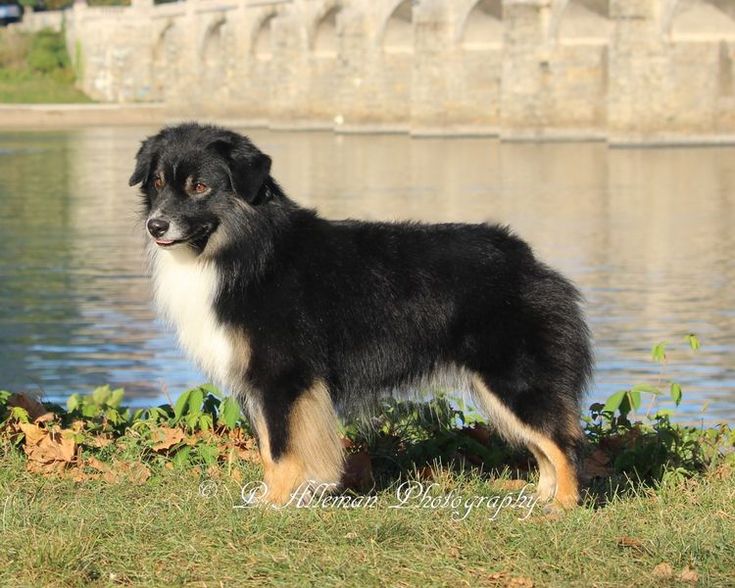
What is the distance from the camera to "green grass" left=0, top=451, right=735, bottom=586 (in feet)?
13.8

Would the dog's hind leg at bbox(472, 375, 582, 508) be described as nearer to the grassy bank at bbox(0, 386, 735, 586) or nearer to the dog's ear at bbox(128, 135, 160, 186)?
the grassy bank at bbox(0, 386, 735, 586)

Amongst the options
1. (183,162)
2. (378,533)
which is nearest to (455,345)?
(378,533)

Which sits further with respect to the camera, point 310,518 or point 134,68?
point 134,68

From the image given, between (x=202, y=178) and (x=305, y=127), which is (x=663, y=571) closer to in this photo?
(x=202, y=178)

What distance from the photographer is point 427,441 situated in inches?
240

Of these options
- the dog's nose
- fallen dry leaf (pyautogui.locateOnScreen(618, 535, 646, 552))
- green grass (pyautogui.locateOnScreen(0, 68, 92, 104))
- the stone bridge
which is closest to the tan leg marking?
fallen dry leaf (pyautogui.locateOnScreen(618, 535, 646, 552))

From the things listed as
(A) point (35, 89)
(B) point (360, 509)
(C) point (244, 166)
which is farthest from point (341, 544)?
(A) point (35, 89)

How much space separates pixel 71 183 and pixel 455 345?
25741 millimetres

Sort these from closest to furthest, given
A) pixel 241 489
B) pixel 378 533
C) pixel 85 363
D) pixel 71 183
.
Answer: pixel 378 533
pixel 241 489
pixel 85 363
pixel 71 183

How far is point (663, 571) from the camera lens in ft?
13.9

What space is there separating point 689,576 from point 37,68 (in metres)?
80.0

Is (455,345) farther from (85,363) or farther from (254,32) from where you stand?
(254,32)

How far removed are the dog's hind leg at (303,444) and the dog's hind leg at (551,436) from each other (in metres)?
0.54

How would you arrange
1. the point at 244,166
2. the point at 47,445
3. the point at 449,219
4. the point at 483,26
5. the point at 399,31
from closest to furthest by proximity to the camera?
the point at 244,166
the point at 47,445
the point at 449,219
the point at 483,26
the point at 399,31
